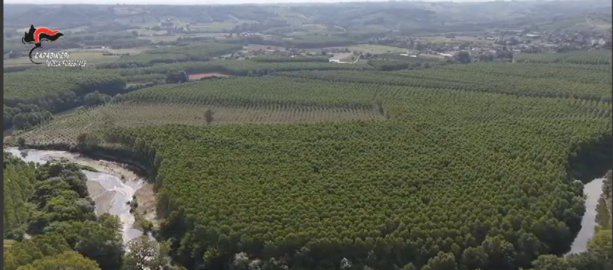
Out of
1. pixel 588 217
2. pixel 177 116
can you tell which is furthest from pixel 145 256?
pixel 177 116

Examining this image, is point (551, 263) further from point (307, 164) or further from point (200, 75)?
point (200, 75)

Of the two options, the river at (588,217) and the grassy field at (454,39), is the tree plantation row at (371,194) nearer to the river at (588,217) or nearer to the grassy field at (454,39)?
the river at (588,217)

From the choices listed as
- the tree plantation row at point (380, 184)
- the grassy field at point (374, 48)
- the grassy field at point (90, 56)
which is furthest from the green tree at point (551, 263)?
the grassy field at point (374, 48)

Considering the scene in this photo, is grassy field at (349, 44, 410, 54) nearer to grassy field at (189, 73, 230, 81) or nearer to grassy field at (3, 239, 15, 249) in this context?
grassy field at (189, 73, 230, 81)

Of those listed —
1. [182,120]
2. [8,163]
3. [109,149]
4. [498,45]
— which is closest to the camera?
[8,163]

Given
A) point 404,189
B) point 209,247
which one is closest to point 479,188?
point 404,189

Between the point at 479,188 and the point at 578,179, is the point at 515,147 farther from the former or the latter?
the point at 479,188
